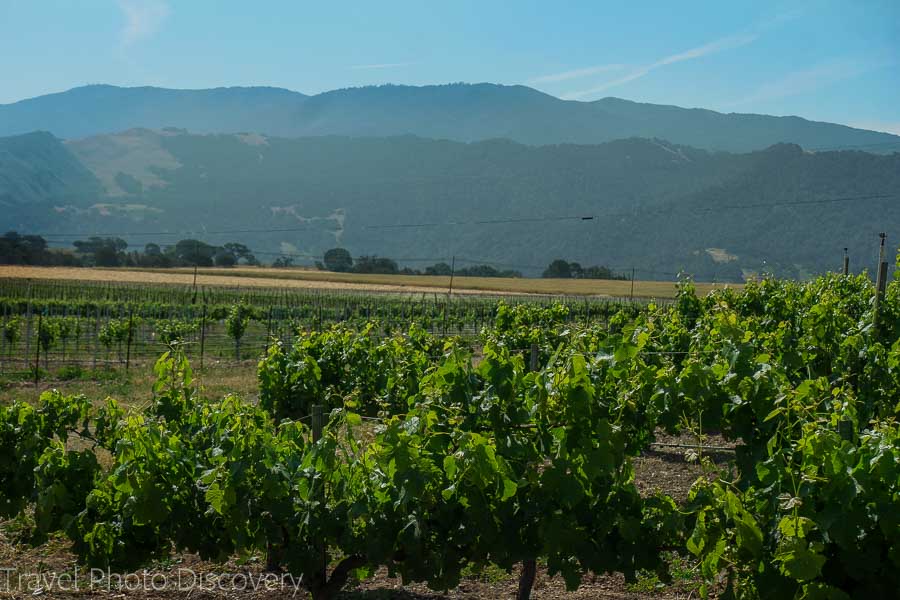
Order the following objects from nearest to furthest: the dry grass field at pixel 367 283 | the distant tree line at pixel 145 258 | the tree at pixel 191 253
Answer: the dry grass field at pixel 367 283
the distant tree line at pixel 145 258
the tree at pixel 191 253

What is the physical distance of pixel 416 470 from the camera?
3287 millimetres

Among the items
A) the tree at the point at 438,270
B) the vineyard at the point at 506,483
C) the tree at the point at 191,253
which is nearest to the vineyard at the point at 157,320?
the vineyard at the point at 506,483

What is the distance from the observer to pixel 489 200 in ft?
405

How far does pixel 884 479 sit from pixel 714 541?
27.2 inches

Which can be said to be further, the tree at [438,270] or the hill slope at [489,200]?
the hill slope at [489,200]

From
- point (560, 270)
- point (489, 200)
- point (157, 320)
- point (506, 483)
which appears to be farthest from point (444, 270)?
point (506, 483)

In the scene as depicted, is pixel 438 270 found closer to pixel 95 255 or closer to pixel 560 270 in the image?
pixel 560 270

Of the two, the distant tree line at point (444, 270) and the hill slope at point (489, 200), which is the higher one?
the hill slope at point (489, 200)

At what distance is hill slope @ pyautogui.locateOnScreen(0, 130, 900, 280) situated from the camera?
81312 mm

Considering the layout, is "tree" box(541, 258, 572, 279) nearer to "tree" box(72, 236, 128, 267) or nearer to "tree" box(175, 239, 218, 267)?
"tree" box(175, 239, 218, 267)

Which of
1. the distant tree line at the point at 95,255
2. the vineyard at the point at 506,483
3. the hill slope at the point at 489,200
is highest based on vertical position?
the hill slope at the point at 489,200

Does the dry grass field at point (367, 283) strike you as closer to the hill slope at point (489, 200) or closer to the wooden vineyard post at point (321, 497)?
the hill slope at point (489, 200)

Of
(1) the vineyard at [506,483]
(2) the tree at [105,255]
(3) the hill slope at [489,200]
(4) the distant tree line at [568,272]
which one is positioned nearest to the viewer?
(1) the vineyard at [506,483]

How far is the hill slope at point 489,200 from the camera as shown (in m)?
81.3
